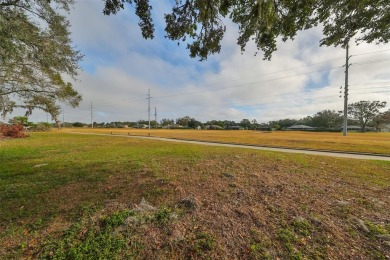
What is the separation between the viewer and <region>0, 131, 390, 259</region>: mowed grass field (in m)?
2.64

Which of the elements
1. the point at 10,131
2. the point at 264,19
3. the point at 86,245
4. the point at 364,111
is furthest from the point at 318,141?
the point at 364,111

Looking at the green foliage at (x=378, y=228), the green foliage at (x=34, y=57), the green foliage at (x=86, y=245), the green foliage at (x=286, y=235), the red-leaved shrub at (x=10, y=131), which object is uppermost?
the green foliage at (x=34, y=57)

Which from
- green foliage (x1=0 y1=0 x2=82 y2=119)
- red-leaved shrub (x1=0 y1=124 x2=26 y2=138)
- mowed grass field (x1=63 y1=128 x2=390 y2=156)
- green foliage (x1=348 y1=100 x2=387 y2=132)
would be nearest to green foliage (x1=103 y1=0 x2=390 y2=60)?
green foliage (x1=0 y1=0 x2=82 y2=119)

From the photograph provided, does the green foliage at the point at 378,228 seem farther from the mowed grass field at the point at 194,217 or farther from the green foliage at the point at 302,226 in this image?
the green foliage at the point at 302,226

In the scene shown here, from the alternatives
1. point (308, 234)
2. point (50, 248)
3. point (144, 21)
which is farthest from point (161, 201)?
point (144, 21)

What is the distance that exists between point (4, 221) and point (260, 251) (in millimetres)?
4409

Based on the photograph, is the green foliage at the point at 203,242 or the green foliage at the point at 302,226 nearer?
the green foliage at the point at 203,242

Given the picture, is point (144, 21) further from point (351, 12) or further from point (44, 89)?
point (44, 89)

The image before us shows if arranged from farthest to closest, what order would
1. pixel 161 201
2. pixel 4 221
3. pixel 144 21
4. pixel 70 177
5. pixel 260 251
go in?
pixel 70 177
pixel 144 21
pixel 161 201
pixel 4 221
pixel 260 251

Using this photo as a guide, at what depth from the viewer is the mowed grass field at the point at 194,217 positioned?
2639 millimetres

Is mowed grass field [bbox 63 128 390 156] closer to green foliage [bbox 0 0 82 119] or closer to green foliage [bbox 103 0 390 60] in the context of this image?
green foliage [bbox 103 0 390 60]

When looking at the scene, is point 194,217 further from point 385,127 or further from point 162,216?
point 385,127

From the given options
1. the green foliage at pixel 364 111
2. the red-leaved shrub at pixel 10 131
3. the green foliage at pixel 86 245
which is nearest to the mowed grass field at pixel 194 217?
the green foliage at pixel 86 245

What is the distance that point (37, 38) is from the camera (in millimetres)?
7258
